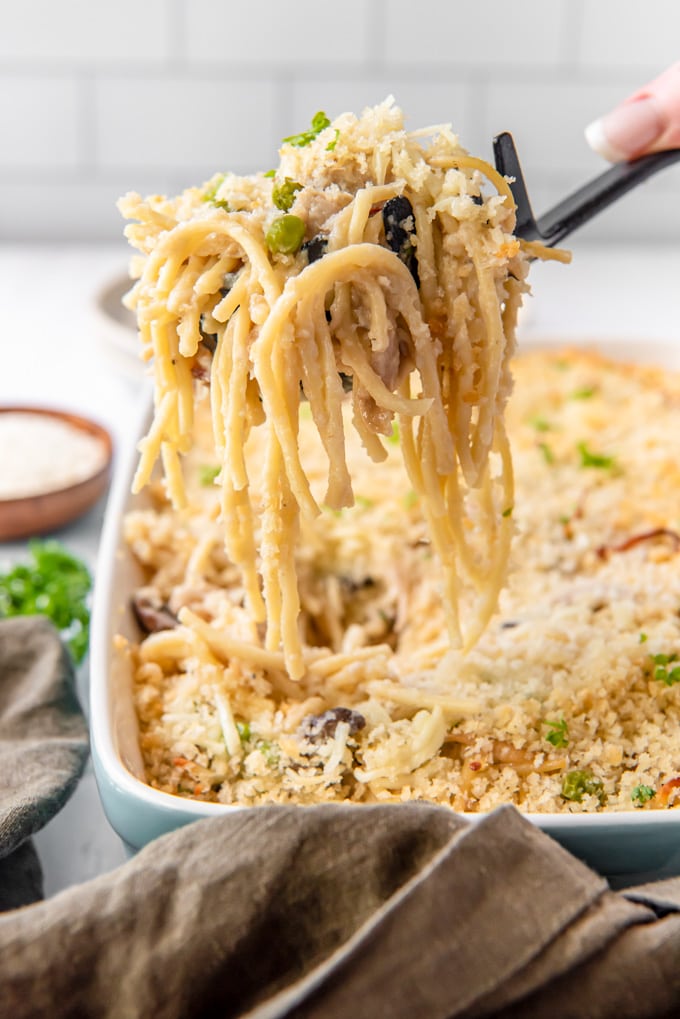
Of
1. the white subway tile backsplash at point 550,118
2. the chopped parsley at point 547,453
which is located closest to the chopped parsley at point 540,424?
the chopped parsley at point 547,453

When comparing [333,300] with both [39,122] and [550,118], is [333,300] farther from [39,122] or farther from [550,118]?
[39,122]

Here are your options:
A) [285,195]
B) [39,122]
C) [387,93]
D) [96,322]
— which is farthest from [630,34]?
[285,195]

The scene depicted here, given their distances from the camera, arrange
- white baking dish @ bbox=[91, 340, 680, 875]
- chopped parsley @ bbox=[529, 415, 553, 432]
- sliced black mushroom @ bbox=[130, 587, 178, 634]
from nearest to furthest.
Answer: white baking dish @ bbox=[91, 340, 680, 875], sliced black mushroom @ bbox=[130, 587, 178, 634], chopped parsley @ bbox=[529, 415, 553, 432]

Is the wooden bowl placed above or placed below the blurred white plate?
below

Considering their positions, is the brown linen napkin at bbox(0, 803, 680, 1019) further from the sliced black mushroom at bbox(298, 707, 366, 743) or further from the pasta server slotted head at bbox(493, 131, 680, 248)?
the pasta server slotted head at bbox(493, 131, 680, 248)

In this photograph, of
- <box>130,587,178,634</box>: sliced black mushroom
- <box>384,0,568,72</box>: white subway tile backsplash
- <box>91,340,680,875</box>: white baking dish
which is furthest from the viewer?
<box>384,0,568,72</box>: white subway tile backsplash

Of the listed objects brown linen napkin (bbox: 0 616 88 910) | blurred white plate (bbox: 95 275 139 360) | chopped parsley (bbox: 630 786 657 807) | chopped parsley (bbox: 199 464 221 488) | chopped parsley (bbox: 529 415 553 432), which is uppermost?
blurred white plate (bbox: 95 275 139 360)

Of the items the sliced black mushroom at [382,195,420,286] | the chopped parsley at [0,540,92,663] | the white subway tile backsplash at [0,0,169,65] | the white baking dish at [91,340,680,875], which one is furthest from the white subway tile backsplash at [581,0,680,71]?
the white baking dish at [91,340,680,875]

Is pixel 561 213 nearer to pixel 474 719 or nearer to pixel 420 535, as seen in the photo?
pixel 420 535
